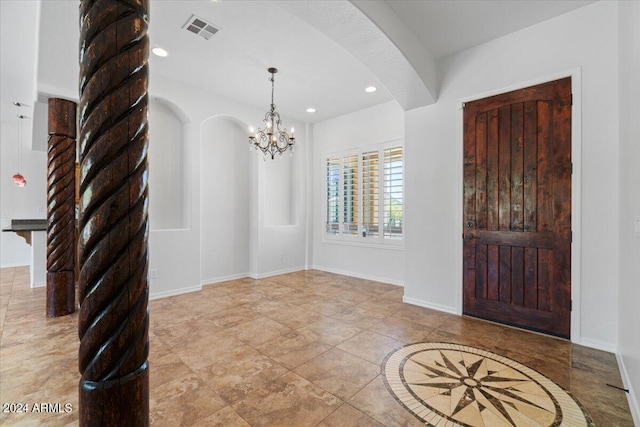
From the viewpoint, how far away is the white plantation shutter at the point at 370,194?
5.40m

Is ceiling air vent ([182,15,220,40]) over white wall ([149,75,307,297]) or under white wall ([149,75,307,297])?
over

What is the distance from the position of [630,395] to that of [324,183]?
5061 millimetres

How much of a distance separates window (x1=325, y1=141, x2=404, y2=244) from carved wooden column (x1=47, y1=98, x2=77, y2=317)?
13.5 ft

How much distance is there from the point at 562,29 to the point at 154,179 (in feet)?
17.4

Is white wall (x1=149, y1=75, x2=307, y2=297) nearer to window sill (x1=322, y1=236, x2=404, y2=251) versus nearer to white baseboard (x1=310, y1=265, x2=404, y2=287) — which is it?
white baseboard (x1=310, y1=265, x2=404, y2=287)

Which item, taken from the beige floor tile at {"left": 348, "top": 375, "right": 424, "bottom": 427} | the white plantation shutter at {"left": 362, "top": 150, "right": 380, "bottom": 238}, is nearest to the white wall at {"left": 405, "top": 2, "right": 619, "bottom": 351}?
the white plantation shutter at {"left": 362, "top": 150, "right": 380, "bottom": 238}

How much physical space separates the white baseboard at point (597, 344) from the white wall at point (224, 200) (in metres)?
4.89

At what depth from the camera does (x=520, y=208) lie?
3148mm

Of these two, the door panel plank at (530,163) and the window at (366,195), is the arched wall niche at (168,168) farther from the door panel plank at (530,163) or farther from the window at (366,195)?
the door panel plank at (530,163)

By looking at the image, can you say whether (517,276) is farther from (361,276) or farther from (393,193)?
(361,276)

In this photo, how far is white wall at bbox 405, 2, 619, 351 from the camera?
8.84ft

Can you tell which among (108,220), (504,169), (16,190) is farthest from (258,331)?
(16,190)

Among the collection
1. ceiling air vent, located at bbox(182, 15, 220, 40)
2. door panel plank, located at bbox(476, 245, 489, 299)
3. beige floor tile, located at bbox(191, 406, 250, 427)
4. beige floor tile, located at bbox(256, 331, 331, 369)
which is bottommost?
beige floor tile, located at bbox(191, 406, 250, 427)

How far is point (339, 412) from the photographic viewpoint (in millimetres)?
1877
